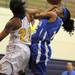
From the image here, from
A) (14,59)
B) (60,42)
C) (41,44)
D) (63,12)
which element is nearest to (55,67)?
(60,42)

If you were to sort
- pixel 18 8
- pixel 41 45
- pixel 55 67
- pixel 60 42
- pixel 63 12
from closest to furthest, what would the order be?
pixel 18 8, pixel 41 45, pixel 63 12, pixel 55 67, pixel 60 42

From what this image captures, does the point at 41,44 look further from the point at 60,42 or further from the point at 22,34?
the point at 60,42

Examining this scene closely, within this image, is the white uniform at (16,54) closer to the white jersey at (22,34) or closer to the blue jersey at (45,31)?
the white jersey at (22,34)

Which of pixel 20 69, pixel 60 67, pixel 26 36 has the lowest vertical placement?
pixel 60 67

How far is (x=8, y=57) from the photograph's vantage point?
130 inches

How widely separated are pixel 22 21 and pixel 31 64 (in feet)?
1.25

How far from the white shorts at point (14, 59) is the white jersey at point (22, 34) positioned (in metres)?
0.05

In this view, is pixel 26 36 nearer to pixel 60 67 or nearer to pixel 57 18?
pixel 57 18

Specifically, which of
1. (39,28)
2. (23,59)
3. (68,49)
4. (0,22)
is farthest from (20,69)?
(68,49)

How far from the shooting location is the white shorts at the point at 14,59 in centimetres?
328

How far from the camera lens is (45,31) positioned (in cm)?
334

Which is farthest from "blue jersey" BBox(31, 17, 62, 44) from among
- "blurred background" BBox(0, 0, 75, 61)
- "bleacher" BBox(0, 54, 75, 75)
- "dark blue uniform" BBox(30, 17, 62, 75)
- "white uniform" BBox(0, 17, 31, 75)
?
"blurred background" BBox(0, 0, 75, 61)

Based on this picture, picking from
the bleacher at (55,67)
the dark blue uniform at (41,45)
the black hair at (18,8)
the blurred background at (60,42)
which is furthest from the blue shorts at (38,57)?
the blurred background at (60,42)

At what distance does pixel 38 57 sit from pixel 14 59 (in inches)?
8.2
